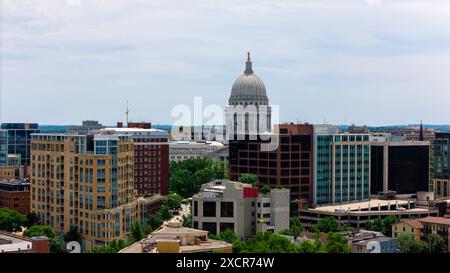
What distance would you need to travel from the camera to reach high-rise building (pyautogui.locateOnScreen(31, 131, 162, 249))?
9359 mm

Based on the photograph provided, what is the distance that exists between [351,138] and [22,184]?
5787 mm

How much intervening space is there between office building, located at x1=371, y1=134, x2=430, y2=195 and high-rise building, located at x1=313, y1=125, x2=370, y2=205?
55 cm

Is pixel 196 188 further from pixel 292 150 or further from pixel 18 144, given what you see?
pixel 18 144

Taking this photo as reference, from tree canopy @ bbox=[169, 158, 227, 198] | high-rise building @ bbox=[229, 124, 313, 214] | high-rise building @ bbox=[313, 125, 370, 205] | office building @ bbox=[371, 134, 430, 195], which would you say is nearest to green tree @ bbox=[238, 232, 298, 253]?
high-rise building @ bbox=[229, 124, 313, 214]

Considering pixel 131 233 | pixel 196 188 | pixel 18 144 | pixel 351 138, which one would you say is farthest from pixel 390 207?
pixel 18 144

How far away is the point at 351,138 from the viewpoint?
13.4 m

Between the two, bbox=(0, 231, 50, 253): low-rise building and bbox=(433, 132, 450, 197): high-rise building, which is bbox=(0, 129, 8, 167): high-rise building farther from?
bbox=(433, 132, 450, 197): high-rise building

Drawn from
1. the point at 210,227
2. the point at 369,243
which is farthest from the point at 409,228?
the point at 210,227

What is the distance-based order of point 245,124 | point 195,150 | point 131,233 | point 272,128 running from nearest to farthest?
point 131,233 → point 272,128 → point 245,124 → point 195,150

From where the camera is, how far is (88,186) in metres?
9.62

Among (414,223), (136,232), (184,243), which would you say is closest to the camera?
(184,243)

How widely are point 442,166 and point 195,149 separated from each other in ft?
25.3

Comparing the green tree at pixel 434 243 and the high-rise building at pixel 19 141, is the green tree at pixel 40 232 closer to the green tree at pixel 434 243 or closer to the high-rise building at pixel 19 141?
the green tree at pixel 434 243

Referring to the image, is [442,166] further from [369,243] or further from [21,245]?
[21,245]
